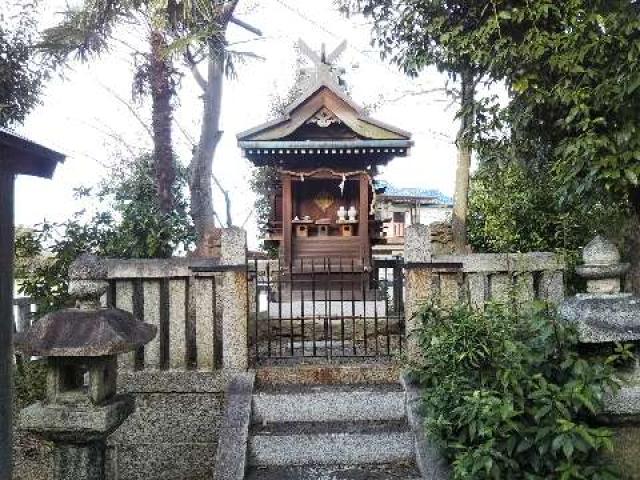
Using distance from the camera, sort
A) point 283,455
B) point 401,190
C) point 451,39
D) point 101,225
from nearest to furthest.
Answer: point 283,455 → point 451,39 → point 101,225 → point 401,190

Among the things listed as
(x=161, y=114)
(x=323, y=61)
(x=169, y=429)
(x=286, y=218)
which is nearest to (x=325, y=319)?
(x=169, y=429)

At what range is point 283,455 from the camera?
475 cm

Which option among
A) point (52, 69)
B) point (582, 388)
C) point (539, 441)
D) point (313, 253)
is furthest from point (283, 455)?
point (52, 69)

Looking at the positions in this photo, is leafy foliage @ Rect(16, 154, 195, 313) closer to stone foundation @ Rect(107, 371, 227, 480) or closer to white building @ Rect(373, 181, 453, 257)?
stone foundation @ Rect(107, 371, 227, 480)

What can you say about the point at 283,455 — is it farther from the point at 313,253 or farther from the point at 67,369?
the point at 313,253

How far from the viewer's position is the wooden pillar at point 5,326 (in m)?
2.80

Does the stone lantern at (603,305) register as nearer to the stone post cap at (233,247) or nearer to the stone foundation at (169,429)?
the stone post cap at (233,247)

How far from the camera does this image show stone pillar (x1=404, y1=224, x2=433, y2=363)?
548 centimetres

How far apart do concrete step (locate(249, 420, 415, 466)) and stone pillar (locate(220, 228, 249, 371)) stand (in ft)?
3.19

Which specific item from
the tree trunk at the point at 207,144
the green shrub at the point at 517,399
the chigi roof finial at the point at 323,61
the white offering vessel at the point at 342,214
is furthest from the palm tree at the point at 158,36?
the green shrub at the point at 517,399

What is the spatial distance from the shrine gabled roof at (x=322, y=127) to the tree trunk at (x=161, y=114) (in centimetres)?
303

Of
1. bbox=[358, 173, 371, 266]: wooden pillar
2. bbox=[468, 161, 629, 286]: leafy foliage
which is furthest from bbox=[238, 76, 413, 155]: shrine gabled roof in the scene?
bbox=[468, 161, 629, 286]: leafy foliage

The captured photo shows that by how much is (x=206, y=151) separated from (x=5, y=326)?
13.6 metres

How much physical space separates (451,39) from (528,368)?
3.93m
